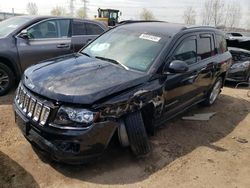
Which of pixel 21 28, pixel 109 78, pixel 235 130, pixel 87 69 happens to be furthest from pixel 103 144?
pixel 21 28

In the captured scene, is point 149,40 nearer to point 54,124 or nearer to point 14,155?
point 54,124

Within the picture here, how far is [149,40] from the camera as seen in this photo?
465cm

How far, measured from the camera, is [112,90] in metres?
3.58

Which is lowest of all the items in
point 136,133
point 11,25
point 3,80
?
point 3,80

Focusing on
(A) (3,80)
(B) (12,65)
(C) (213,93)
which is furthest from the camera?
(C) (213,93)

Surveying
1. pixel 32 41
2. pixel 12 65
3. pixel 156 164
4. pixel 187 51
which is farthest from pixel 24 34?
pixel 156 164

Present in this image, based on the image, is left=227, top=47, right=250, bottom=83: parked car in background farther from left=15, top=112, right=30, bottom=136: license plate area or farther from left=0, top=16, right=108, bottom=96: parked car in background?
left=15, top=112, right=30, bottom=136: license plate area

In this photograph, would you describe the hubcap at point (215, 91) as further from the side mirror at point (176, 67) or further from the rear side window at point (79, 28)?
the rear side window at point (79, 28)

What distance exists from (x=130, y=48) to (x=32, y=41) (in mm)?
2858

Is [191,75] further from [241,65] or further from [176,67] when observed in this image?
[241,65]

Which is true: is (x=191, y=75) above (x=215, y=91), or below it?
above

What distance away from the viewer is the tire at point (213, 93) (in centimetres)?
654

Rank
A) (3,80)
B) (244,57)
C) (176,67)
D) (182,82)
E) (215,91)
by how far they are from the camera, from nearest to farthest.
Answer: (176,67) < (182,82) < (3,80) < (215,91) < (244,57)

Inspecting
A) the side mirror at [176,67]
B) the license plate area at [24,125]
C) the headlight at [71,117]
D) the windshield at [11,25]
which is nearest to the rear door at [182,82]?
the side mirror at [176,67]
